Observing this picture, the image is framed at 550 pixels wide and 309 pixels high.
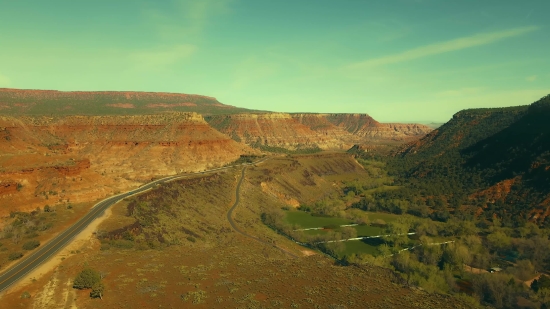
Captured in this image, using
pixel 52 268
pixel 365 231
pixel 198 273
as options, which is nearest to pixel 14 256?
pixel 52 268

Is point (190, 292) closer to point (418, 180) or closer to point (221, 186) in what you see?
point (221, 186)

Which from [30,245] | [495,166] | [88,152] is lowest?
[30,245]

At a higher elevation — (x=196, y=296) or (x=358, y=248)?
(x=196, y=296)

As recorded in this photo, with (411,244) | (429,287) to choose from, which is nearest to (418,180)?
(411,244)

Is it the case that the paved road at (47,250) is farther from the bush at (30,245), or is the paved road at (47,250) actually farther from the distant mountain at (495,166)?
the distant mountain at (495,166)

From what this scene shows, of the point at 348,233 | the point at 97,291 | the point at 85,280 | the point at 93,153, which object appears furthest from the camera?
the point at 93,153

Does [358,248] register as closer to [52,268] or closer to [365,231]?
[365,231]
